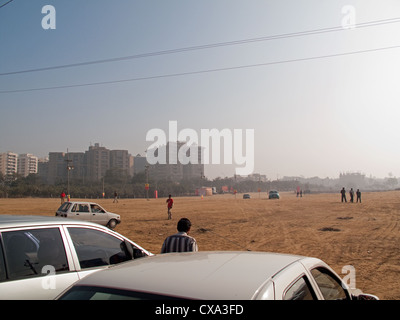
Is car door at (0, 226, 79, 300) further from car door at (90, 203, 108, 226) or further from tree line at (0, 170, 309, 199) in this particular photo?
tree line at (0, 170, 309, 199)

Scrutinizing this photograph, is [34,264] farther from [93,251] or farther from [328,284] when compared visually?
[328,284]

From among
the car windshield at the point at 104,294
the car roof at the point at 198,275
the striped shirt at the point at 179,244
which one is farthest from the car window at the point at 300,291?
the striped shirt at the point at 179,244

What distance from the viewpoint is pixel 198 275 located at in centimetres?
242

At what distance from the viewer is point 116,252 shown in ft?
18.1

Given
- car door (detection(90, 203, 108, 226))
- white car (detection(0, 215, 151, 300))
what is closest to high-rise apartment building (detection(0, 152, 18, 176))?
car door (detection(90, 203, 108, 226))

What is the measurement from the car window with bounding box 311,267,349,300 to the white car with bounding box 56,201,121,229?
18133mm

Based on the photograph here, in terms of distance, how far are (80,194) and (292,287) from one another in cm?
10127

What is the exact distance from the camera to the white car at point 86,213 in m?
20.0

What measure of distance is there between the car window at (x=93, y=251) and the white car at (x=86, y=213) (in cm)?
1535

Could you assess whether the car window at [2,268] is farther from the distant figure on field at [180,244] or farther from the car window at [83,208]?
the car window at [83,208]

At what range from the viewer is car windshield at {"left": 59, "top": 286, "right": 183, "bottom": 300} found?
213 centimetres

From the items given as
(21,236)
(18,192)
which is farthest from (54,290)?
(18,192)

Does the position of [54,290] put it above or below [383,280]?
above
